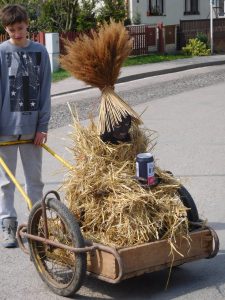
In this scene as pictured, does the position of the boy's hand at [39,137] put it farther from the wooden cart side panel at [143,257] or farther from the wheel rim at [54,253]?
the wooden cart side panel at [143,257]

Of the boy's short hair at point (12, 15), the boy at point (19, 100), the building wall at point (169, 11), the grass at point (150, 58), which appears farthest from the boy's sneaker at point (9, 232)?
the building wall at point (169, 11)

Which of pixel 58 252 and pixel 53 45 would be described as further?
pixel 53 45

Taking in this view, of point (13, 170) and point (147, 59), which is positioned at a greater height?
point (13, 170)

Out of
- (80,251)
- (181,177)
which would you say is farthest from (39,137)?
(181,177)

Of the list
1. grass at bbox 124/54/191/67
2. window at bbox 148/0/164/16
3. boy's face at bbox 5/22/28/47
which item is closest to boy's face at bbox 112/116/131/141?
boy's face at bbox 5/22/28/47

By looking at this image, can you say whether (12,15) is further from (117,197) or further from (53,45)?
(53,45)

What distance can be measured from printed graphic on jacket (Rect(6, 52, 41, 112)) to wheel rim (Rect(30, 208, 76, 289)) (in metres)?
1.02

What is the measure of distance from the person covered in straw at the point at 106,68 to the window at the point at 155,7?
26.3m

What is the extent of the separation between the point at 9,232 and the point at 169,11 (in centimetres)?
2771

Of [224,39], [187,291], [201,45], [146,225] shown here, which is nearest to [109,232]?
→ [146,225]

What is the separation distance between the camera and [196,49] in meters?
27.4

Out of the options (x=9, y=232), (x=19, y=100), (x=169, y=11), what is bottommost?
(x=9, y=232)

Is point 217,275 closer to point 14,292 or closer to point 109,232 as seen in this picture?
point 109,232

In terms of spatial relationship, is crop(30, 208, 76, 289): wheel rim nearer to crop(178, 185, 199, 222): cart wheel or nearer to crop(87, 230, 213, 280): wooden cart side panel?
crop(87, 230, 213, 280): wooden cart side panel
